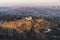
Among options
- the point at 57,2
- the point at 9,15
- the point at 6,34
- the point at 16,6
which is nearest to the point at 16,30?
the point at 6,34

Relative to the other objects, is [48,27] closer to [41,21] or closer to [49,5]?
[41,21]

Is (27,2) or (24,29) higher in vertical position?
(27,2)

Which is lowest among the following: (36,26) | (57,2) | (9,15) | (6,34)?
(6,34)

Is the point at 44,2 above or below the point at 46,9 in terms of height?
above

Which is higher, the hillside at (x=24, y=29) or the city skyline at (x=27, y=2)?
the city skyline at (x=27, y=2)

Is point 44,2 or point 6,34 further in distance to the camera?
point 44,2


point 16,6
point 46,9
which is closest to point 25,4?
point 16,6

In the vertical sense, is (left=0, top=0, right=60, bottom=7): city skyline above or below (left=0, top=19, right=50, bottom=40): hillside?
above

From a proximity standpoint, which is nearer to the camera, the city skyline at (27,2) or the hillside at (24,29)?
the hillside at (24,29)

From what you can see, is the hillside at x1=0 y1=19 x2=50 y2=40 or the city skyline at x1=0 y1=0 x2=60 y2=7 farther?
the city skyline at x1=0 y1=0 x2=60 y2=7
